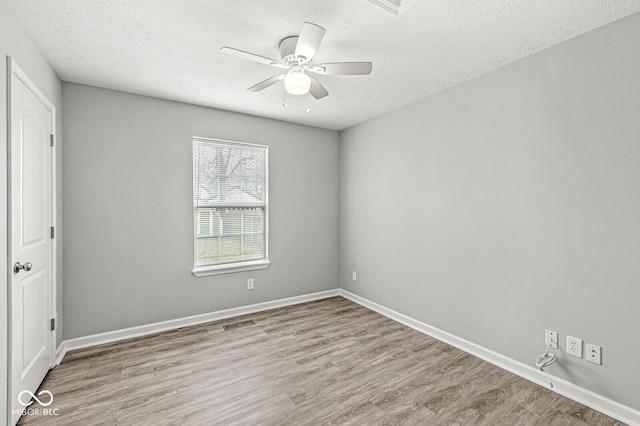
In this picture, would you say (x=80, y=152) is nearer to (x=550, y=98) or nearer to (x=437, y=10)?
(x=437, y=10)

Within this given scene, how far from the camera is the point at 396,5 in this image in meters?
1.80

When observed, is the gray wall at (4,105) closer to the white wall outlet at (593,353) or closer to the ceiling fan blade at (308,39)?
the ceiling fan blade at (308,39)

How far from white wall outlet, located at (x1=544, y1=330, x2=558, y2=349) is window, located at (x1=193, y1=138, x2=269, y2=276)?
9.60ft

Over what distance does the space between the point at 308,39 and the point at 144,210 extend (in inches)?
97.0

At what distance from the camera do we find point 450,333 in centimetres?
297

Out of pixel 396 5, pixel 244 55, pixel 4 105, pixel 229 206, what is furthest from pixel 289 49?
pixel 229 206

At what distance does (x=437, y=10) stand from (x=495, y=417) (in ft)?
8.39

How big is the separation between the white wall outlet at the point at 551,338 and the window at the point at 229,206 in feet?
9.60

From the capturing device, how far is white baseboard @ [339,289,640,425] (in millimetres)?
1911

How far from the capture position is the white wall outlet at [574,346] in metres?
2.10

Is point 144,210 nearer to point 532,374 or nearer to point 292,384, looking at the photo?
point 292,384

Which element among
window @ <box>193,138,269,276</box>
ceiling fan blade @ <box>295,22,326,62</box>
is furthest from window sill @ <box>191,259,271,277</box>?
ceiling fan blade @ <box>295,22,326,62</box>

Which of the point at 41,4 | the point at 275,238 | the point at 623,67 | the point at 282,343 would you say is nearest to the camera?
the point at 41,4

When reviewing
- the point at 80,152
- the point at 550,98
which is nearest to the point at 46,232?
the point at 80,152
